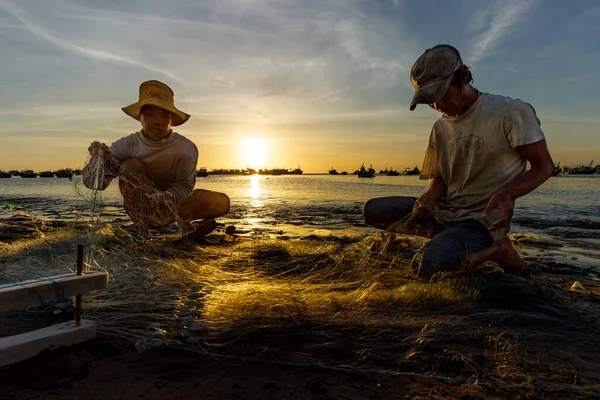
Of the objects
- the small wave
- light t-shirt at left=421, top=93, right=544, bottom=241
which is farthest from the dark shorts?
the small wave

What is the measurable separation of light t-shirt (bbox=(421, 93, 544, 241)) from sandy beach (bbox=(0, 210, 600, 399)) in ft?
2.40

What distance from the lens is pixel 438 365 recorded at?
1.89 m

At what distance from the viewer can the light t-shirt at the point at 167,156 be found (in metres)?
5.25

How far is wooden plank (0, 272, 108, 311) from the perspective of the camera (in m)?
1.84

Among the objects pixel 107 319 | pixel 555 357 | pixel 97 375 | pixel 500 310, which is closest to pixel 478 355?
pixel 555 357

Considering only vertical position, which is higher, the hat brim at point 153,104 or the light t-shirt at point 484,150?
the hat brim at point 153,104

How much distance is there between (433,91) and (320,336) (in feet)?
7.94

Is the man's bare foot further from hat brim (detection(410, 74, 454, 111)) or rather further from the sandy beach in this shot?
hat brim (detection(410, 74, 454, 111))

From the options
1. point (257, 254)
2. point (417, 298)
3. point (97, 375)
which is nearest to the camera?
point (97, 375)

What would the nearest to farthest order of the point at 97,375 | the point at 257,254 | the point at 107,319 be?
the point at 97,375 → the point at 107,319 → the point at 257,254

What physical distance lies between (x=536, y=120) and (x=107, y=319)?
383 centimetres

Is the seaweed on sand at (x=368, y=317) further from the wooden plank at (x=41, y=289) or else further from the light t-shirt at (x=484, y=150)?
the light t-shirt at (x=484, y=150)

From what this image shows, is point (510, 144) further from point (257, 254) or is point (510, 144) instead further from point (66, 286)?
point (66, 286)

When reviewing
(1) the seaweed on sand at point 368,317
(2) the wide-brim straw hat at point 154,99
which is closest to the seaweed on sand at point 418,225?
(1) the seaweed on sand at point 368,317
